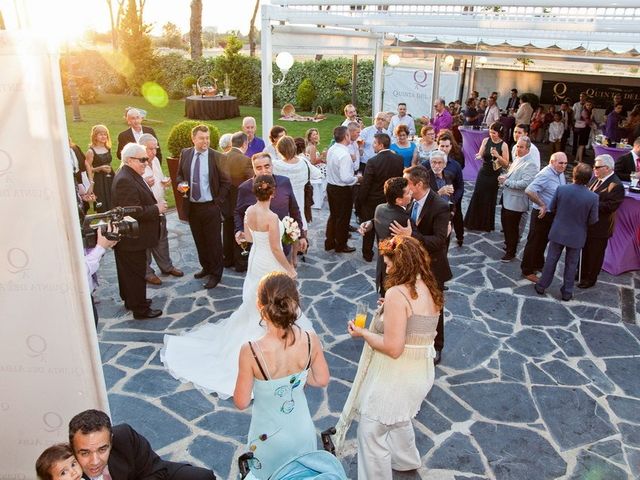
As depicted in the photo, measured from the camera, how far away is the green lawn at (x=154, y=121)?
1847 cm

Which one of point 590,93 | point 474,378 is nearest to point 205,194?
point 474,378

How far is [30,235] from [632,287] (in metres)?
7.56

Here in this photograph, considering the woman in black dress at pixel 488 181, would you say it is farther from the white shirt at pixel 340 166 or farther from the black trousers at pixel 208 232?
the black trousers at pixel 208 232

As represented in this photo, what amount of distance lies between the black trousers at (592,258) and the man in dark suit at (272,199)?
3.92 meters

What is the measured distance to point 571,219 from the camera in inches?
261

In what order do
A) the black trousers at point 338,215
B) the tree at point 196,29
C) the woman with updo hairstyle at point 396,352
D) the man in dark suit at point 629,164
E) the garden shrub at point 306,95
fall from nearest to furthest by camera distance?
the woman with updo hairstyle at point 396,352, the black trousers at point 338,215, the man in dark suit at point 629,164, the garden shrub at point 306,95, the tree at point 196,29

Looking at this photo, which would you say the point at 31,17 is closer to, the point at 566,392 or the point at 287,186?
the point at 287,186

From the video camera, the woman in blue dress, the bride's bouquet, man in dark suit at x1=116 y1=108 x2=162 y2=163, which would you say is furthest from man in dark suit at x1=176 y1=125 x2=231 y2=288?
the woman in blue dress

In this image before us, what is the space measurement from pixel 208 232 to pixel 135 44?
24.1 m

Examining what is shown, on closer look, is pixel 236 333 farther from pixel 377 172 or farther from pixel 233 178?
pixel 377 172

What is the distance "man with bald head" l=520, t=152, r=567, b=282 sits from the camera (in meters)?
7.13

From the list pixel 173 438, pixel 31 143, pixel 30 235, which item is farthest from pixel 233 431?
pixel 31 143

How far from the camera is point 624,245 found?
25.5 ft

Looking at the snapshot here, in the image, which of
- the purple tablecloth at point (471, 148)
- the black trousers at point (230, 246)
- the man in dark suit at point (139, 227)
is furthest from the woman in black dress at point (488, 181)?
the man in dark suit at point (139, 227)
